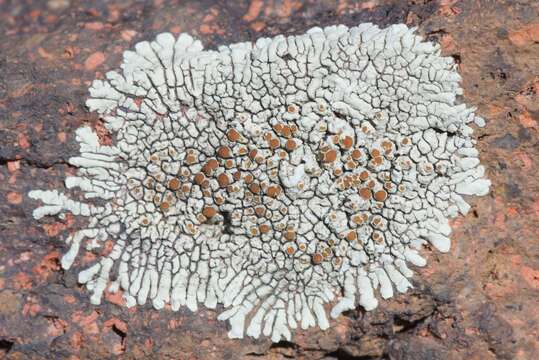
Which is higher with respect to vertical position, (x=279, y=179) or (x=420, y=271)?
(x=279, y=179)

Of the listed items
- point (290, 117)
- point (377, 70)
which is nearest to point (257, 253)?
point (290, 117)

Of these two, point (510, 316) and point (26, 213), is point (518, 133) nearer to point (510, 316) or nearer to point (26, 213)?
point (510, 316)

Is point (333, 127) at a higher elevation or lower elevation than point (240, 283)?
higher
